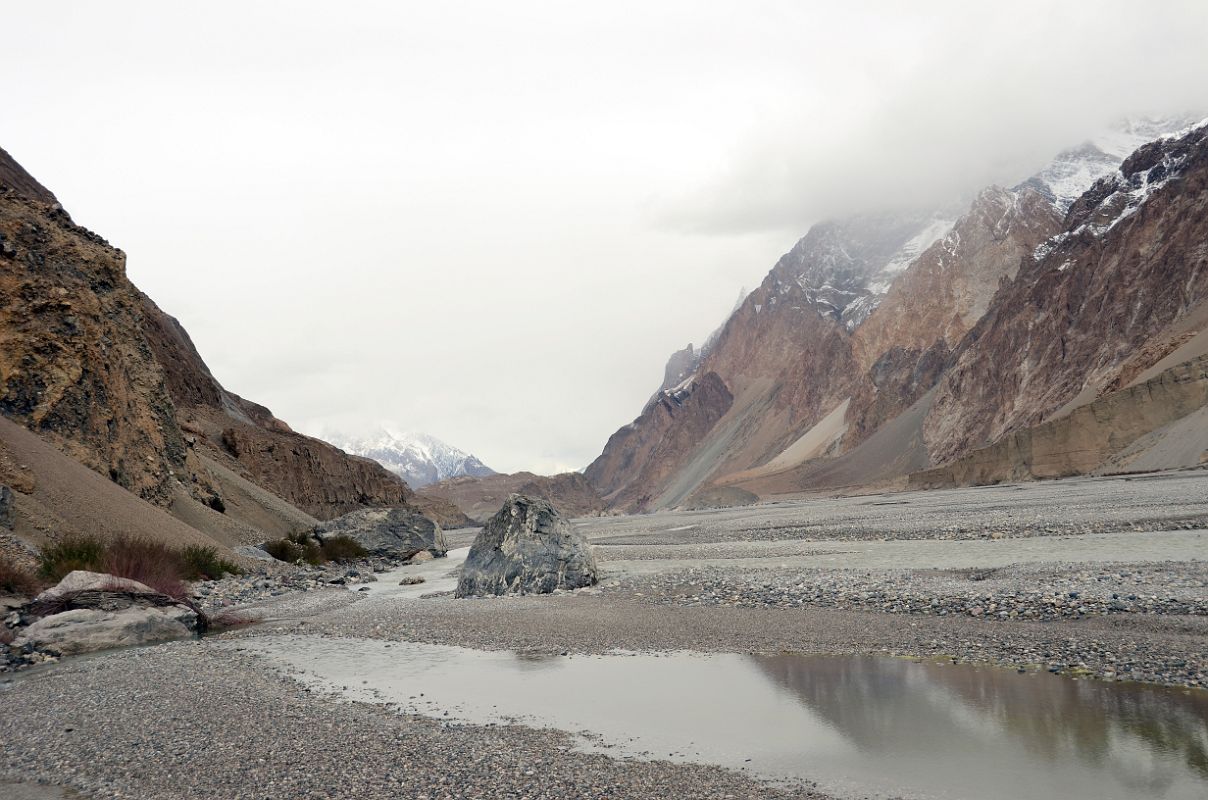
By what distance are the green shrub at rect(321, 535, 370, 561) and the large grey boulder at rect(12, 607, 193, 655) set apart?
81.9 ft

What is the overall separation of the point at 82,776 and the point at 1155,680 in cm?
1147

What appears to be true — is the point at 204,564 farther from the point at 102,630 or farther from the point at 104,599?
the point at 102,630

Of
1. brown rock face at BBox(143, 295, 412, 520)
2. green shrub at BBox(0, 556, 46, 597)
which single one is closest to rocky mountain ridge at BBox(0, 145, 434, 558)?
green shrub at BBox(0, 556, 46, 597)

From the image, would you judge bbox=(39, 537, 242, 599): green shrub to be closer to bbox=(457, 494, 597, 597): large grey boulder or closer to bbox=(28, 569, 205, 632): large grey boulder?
bbox=(28, 569, 205, 632): large grey boulder

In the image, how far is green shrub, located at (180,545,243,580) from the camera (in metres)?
25.2

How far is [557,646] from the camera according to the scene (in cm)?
1418

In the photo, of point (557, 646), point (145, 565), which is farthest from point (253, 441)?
point (557, 646)

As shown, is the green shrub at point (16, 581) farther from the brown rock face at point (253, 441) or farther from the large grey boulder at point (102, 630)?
the brown rock face at point (253, 441)

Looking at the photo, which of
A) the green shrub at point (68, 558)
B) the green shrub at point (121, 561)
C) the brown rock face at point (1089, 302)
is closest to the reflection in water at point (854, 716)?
the green shrub at point (121, 561)

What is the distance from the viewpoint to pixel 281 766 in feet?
25.0

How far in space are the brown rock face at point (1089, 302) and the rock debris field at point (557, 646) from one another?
230 ft

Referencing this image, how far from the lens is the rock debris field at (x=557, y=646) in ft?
24.1

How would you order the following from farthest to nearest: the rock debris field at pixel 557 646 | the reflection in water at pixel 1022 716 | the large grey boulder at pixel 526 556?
the large grey boulder at pixel 526 556
the rock debris field at pixel 557 646
the reflection in water at pixel 1022 716

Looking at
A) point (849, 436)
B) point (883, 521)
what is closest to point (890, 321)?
point (849, 436)
